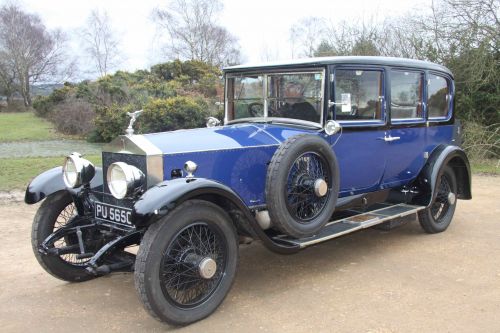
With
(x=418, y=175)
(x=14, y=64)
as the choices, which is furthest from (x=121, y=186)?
(x=14, y=64)

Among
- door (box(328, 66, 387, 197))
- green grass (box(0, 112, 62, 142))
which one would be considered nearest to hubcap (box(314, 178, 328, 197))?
door (box(328, 66, 387, 197))

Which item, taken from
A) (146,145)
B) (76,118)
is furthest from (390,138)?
(76,118)

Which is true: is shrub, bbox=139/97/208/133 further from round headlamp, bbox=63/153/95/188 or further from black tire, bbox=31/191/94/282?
round headlamp, bbox=63/153/95/188

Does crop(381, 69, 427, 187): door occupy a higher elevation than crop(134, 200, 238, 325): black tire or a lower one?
higher

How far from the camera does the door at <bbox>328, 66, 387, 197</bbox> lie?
4613mm

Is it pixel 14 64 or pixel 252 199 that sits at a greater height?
pixel 14 64

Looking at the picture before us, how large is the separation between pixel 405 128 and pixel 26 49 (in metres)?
33.7

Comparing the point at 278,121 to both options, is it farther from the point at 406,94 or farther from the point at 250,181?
the point at 406,94

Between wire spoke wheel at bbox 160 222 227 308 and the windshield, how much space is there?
1.67m

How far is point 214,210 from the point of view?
3.56 m

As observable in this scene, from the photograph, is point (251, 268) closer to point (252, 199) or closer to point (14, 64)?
point (252, 199)

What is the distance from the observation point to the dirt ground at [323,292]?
348 cm

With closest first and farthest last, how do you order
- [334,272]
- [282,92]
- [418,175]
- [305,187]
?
[305,187] < [334,272] < [282,92] < [418,175]

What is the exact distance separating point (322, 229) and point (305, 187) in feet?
1.55
